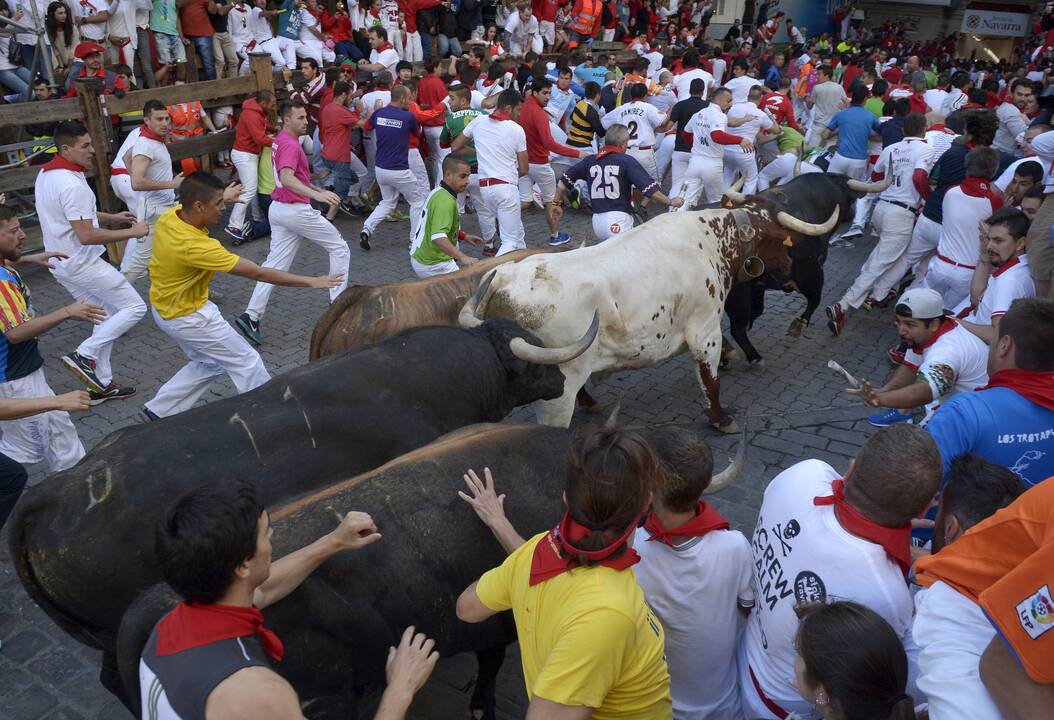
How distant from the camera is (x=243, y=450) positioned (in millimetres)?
4035

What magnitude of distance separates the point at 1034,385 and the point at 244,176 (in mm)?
9909

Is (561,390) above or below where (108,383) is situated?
above

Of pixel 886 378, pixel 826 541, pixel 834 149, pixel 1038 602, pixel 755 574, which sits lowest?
pixel 886 378

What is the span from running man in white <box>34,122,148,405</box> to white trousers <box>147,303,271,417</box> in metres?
1.24

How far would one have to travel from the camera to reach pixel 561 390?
5625 millimetres

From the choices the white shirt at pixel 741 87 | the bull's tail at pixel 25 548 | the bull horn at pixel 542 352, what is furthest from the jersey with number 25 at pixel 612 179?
the bull's tail at pixel 25 548

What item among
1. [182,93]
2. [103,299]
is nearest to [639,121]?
[182,93]

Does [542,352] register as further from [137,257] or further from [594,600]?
[137,257]

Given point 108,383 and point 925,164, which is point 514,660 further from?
point 925,164

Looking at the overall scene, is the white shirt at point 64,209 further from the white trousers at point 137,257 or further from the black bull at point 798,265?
the black bull at point 798,265

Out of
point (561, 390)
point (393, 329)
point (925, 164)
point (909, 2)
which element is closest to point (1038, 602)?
point (561, 390)

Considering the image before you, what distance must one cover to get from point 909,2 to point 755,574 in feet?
135

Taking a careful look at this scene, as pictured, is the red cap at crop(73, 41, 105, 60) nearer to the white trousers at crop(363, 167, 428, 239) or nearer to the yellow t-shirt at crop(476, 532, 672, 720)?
the white trousers at crop(363, 167, 428, 239)

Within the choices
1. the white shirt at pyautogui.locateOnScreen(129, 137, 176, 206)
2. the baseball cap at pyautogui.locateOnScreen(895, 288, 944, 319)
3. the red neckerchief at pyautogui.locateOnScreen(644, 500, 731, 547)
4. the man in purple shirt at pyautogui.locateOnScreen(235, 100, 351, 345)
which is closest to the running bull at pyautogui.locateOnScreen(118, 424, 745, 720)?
the red neckerchief at pyautogui.locateOnScreen(644, 500, 731, 547)
